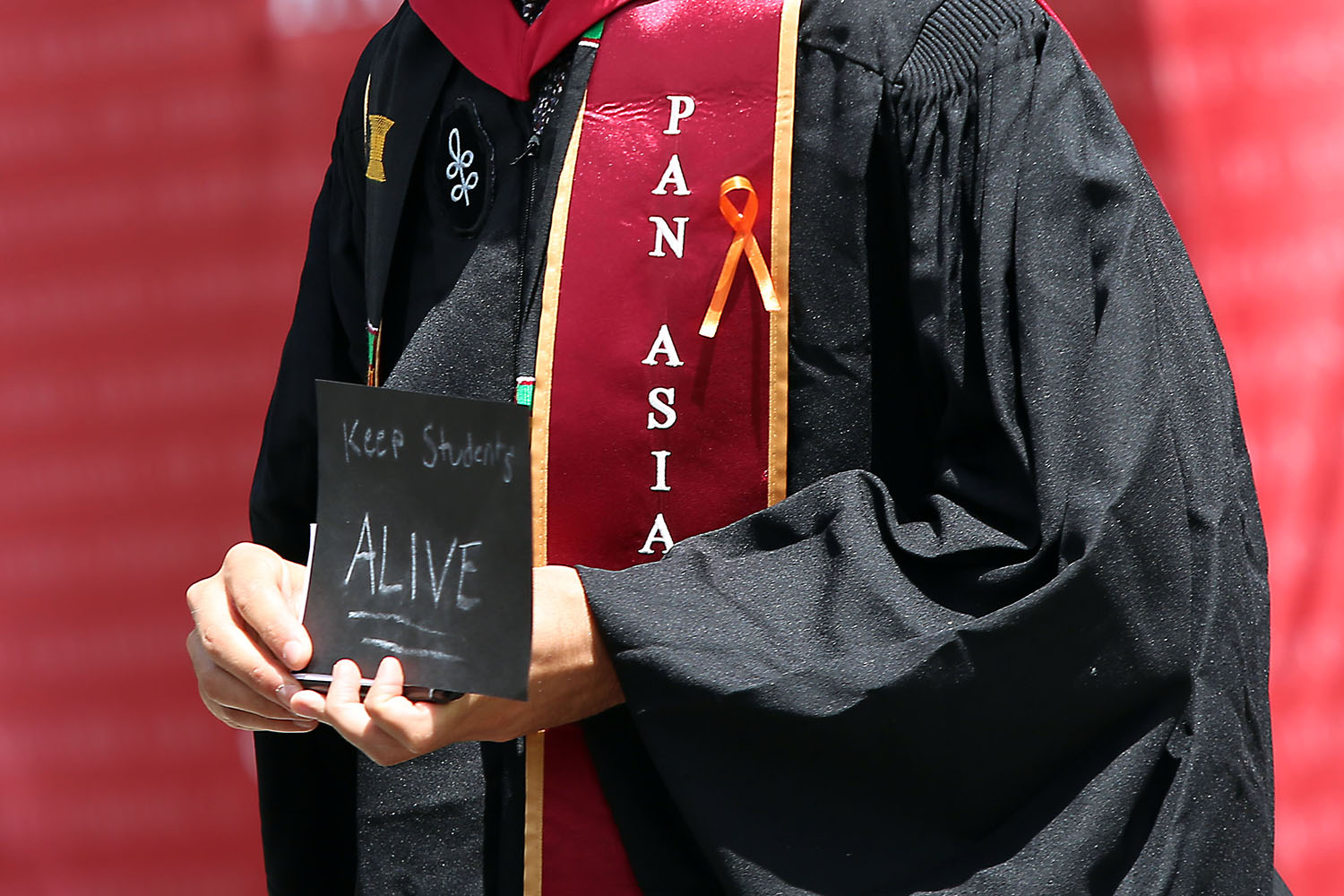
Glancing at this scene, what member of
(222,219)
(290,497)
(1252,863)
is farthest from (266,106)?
(1252,863)

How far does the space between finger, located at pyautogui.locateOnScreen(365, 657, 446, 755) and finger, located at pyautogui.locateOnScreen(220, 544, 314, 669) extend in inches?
2.5

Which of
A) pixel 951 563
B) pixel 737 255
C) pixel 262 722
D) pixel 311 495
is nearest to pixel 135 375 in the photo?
pixel 311 495

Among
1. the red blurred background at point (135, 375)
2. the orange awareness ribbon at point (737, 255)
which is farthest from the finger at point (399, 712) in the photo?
the red blurred background at point (135, 375)

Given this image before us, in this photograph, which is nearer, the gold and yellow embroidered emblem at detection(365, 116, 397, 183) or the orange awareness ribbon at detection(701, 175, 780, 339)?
the orange awareness ribbon at detection(701, 175, 780, 339)

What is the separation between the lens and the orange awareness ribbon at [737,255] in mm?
923

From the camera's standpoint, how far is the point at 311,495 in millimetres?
1204

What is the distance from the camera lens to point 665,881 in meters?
0.88

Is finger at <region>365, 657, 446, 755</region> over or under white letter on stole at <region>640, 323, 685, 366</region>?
under

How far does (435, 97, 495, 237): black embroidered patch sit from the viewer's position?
1.03m

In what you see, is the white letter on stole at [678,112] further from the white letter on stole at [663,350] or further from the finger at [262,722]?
the finger at [262,722]

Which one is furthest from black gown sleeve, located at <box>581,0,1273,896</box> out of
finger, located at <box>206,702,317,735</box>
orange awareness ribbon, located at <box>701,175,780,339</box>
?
finger, located at <box>206,702,317,735</box>

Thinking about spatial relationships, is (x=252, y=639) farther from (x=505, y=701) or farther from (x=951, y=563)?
(x=951, y=563)

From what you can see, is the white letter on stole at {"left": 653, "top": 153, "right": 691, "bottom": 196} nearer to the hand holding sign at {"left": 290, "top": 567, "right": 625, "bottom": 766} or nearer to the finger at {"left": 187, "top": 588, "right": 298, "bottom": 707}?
the hand holding sign at {"left": 290, "top": 567, "right": 625, "bottom": 766}

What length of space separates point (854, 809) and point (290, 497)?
640 millimetres
